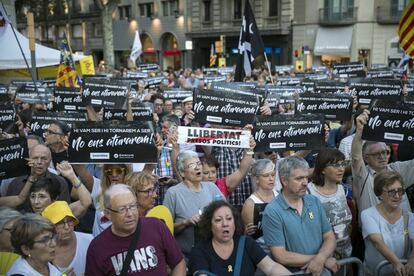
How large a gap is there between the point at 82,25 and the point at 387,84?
50.5 m

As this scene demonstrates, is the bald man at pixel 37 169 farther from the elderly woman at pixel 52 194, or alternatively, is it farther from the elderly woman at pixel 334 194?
the elderly woman at pixel 334 194

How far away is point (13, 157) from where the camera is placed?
16.2 feet

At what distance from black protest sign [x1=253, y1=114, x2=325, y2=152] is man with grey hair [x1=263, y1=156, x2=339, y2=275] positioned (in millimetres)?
1290

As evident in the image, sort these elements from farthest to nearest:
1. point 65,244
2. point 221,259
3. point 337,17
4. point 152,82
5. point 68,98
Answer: point 337,17
point 152,82
point 68,98
point 65,244
point 221,259

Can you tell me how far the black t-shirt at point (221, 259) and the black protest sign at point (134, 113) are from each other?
160 inches

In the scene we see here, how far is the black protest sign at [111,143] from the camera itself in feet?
15.9

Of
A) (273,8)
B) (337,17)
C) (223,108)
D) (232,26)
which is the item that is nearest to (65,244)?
(223,108)

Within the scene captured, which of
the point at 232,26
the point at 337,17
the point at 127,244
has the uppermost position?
the point at 337,17

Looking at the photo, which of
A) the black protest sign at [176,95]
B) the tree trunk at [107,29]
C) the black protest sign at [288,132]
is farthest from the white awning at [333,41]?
the black protest sign at [288,132]

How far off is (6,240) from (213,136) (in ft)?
8.21

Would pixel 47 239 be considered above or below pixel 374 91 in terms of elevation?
below

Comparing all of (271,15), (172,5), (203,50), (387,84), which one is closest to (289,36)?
(271,15)

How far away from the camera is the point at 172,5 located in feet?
145

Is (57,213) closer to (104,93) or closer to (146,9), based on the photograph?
(104,93)
